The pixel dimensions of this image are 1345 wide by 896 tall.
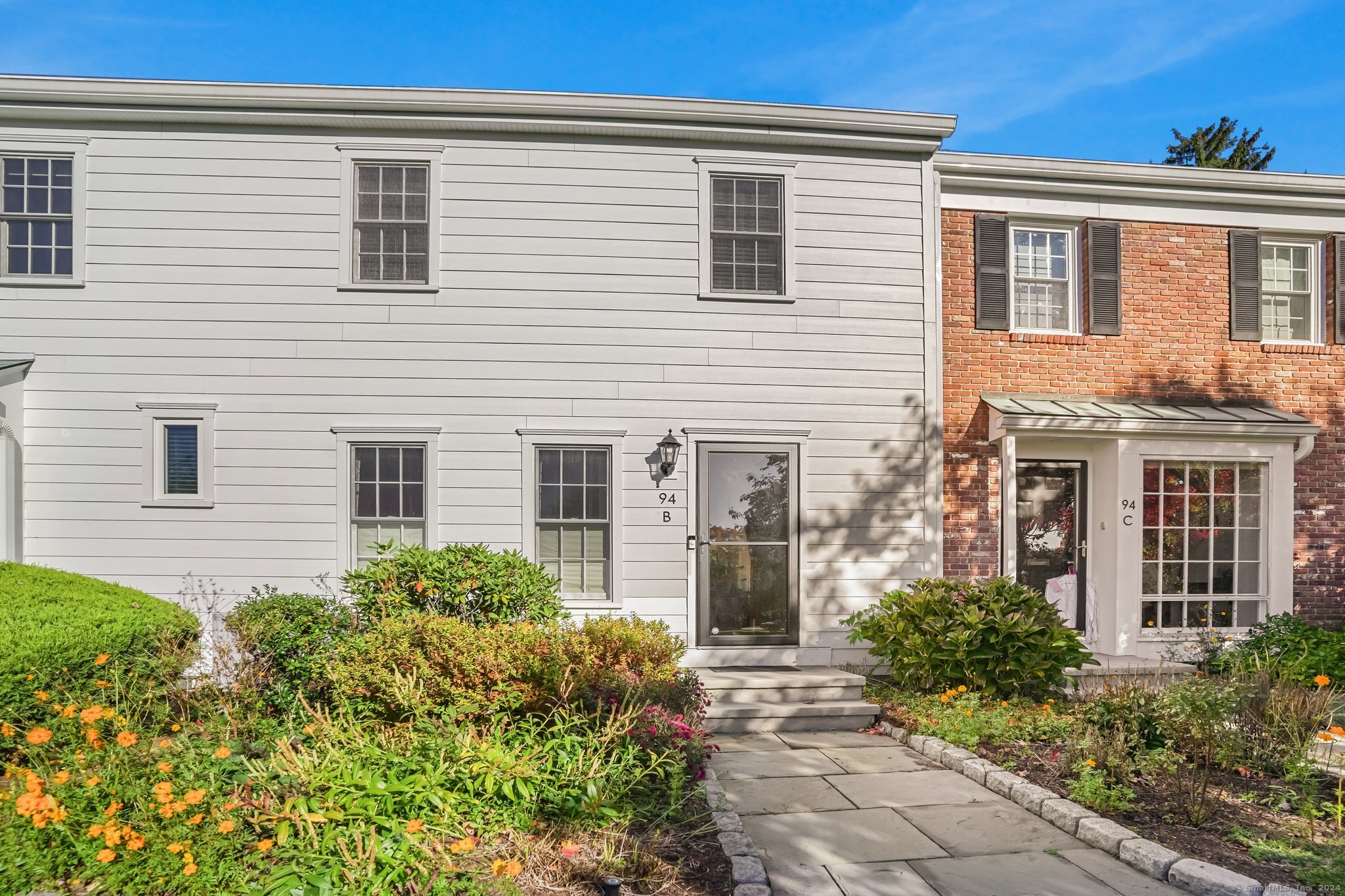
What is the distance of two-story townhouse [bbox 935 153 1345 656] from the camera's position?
8.41m

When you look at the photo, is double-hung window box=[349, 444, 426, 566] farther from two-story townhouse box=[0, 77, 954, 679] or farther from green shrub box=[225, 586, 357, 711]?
green shrub box=[225, 586, 357, 711]

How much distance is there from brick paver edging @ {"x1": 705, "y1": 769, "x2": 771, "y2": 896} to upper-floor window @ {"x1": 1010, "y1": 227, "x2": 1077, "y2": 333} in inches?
256

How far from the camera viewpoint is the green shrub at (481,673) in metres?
4.61

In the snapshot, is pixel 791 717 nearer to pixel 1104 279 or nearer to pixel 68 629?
pixel 68 629

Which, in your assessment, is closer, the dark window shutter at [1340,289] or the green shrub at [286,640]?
the green shrub at [286,640]

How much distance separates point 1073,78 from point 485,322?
1008 centimetres

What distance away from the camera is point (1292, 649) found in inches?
311

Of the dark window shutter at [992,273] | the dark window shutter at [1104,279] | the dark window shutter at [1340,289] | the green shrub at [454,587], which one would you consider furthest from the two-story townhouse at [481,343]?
the dark window shutter at [1340,289]

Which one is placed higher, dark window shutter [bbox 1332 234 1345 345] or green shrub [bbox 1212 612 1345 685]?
dark window shutter [bbox 1332 234 1345 345]

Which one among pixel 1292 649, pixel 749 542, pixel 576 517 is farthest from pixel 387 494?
pixel 1292 649

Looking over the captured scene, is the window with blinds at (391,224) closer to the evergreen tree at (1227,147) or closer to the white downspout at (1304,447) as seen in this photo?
the white downspout at (1304,447)

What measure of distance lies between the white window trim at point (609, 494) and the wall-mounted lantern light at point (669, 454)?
41 cm

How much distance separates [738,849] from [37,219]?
840 centimetres

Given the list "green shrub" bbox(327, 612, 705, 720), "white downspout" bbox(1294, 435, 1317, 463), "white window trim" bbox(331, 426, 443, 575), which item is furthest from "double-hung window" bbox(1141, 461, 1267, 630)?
"white window trim" bbox(331, 426, 443, 575)
